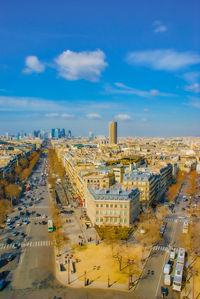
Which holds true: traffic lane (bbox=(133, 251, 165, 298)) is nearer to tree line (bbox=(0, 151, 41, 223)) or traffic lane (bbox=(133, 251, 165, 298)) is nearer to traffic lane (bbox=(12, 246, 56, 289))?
traffic lane (bbox=(12, 246, 56, 289))

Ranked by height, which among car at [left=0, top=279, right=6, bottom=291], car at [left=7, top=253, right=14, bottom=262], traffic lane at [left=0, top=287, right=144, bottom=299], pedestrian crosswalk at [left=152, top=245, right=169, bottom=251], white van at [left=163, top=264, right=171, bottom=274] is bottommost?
traffic lane at [left=0, top=287, right=144, bottom=299]

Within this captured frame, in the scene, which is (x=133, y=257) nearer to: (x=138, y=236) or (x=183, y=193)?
(x=138, y=236)

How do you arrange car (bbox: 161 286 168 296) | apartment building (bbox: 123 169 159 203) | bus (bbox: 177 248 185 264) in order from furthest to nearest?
1. apartment building (bbox: 123 169 159 203)
2. bus (bbox: 177 248 185 264)
3. car (bbox: 161 286 168 296)

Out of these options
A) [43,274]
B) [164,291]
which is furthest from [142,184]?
[43,274]

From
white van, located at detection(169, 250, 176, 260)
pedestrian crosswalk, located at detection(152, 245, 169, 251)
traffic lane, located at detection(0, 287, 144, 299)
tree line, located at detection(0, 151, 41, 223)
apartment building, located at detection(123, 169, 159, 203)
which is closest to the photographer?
traffic lane, located at detection(0, 287, 144, 299)

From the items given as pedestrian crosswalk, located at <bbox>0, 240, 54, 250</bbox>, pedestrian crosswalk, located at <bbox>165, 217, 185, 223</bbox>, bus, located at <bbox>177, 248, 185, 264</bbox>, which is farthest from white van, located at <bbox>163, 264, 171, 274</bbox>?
pedestrian crosswalk, located at <bbox>165, 217, 185, 223</bbox>

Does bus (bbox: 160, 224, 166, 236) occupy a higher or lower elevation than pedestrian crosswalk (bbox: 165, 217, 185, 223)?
higher
